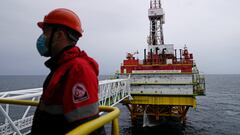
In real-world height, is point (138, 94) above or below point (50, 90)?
below

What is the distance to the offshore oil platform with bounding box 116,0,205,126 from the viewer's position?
17.7 meters

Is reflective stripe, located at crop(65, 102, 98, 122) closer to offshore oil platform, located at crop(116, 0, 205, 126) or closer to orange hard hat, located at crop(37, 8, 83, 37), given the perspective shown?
orange hard hat, located at crop(37, 8, 83, 37)

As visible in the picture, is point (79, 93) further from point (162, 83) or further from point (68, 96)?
point (162, 83)

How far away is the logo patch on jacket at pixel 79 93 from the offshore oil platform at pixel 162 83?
17.2 metres

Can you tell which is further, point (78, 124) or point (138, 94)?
point (138, 94)

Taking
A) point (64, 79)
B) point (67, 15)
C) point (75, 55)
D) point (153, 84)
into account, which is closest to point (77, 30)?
point (67, 15)

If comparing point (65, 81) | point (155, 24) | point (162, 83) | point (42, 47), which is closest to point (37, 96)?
point (42, 47)

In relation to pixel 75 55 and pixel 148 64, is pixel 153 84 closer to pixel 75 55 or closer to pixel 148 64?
pixel 148 64

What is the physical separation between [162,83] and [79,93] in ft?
56.6

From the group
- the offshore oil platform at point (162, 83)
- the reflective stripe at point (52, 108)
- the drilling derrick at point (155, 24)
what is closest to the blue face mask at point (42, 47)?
the reflective stripe at point (52, 108)

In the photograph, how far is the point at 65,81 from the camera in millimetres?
1489

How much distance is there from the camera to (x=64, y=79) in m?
1.50

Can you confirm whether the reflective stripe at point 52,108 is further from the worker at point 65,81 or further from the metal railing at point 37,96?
the metal railing at point 37,96

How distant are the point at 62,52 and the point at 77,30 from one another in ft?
0.79
